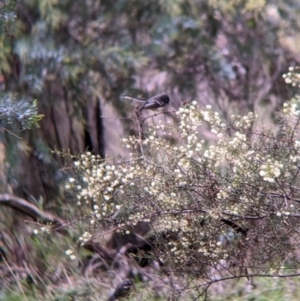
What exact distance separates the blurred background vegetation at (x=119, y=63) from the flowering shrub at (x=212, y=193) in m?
1.07

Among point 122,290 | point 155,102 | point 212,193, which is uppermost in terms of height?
point 155,102

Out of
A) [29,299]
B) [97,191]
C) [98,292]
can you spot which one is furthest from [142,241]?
[97,191]

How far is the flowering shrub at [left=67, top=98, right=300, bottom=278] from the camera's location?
3910 millimetres

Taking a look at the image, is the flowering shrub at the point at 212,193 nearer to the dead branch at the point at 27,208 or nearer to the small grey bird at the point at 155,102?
the small grey bird at the point at 155,102

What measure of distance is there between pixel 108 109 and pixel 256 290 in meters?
2.34

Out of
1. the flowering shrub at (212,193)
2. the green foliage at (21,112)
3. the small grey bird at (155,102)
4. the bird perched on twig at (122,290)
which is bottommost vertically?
the bird perched on twig at (122,290)

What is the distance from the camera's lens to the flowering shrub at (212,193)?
154 inches

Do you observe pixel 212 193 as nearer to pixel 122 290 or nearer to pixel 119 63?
pixel 122 290

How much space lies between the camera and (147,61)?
571 centimetres

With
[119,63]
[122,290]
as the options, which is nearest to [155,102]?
[119,63]

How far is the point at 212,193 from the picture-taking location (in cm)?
397

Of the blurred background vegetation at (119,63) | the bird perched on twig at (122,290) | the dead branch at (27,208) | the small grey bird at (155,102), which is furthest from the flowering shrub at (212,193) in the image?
the dead branch at (27,208)

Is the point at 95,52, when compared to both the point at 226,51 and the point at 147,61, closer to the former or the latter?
the point at 147,61

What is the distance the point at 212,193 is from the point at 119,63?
6.07ft
